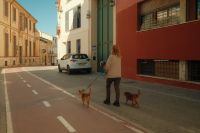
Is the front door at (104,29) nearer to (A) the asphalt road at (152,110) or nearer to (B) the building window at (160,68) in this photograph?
(B) the building window at (160,68)

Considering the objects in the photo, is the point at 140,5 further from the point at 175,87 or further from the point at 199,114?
the point at 199,114

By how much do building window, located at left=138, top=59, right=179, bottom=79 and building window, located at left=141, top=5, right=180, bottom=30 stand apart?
195cm

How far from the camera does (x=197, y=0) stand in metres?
15.9

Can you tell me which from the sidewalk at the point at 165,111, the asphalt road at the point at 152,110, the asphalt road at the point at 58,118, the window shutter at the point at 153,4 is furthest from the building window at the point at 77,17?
the asphalt road at the point at 58,118

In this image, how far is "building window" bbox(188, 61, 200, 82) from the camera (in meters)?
15.5

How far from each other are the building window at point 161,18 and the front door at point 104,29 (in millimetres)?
6551

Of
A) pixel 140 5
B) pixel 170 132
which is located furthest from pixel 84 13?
pixel 170 132

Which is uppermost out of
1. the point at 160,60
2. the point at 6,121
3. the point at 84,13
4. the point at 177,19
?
the point at 84,13

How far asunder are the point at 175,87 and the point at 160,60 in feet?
8.42

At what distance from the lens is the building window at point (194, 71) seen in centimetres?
1552

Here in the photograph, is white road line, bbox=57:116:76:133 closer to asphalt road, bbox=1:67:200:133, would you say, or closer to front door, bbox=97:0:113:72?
asphalt road, bbox=1:67:200:133

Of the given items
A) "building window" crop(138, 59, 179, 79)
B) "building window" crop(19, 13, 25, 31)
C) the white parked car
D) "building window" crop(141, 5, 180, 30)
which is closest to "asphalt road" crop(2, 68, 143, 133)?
"building window" crop(138, 59, 179, 79)

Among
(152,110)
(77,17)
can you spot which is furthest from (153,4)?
(77,17)

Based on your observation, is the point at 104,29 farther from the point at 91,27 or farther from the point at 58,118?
the point at 58,118
